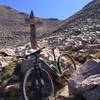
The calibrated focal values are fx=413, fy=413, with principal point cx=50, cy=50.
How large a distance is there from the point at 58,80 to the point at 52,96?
1.22 metres

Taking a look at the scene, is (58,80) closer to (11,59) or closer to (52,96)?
(52,96)

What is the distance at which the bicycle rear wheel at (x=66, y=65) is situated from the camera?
12.5 m

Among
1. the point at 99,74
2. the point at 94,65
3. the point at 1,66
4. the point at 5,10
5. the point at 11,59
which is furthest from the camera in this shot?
the point at 5,10

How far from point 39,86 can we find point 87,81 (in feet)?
4.43

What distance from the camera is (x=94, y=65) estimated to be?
37.1 feet

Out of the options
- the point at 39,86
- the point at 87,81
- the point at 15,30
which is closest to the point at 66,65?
the point at 39,86

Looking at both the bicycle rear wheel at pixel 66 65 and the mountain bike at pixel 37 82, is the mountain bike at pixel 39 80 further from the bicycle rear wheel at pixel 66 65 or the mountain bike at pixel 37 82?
the bicycle rear wheel at pixel 66 65

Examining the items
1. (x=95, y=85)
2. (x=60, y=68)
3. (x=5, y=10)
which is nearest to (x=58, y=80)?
(x=60, y=68)

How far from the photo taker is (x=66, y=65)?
43.6 feet

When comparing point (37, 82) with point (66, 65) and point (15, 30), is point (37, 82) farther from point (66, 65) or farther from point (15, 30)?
point (15, 30)

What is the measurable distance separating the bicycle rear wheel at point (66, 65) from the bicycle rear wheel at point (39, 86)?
1.13 meters

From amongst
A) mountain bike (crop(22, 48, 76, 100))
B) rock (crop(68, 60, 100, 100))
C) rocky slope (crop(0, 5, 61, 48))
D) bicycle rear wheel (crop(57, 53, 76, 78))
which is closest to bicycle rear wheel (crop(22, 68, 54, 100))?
mountain bike (crop(22, 48, 76, 100))

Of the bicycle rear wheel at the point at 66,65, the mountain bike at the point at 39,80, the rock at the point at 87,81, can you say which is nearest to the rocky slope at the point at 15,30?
the bicycle rear wheel at the point at 66,65

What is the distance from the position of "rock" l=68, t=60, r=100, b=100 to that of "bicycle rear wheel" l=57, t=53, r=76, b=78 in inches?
44.0
